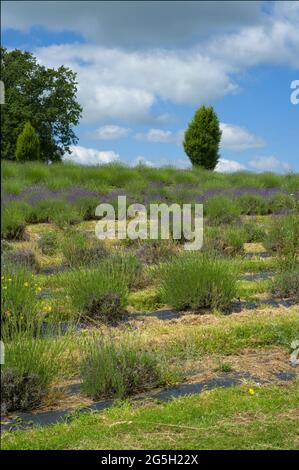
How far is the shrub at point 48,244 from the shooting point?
11.8 metres

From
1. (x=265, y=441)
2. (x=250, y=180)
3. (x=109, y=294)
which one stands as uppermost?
(x=250, y=180)

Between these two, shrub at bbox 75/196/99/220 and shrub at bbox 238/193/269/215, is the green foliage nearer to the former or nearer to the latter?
shrub at bbox 75/196/99/220

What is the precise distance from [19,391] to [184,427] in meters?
1.13

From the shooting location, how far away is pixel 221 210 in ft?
52.2

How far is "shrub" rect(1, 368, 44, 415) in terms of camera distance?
4.44 meters

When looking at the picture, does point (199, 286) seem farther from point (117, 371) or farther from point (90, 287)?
point (117, 371)

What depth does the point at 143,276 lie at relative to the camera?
354 inches

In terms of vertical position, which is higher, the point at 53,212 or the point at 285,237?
the point at 53,212

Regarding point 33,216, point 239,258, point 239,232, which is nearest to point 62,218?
point 33,216

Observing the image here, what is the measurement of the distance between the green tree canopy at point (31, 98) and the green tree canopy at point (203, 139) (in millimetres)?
20623

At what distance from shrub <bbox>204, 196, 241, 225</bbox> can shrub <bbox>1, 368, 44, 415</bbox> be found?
428 inches

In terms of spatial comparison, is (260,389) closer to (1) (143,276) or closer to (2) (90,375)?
(2) (90,375)

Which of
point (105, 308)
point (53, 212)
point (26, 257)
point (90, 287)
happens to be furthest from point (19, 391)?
point (53, 212)
